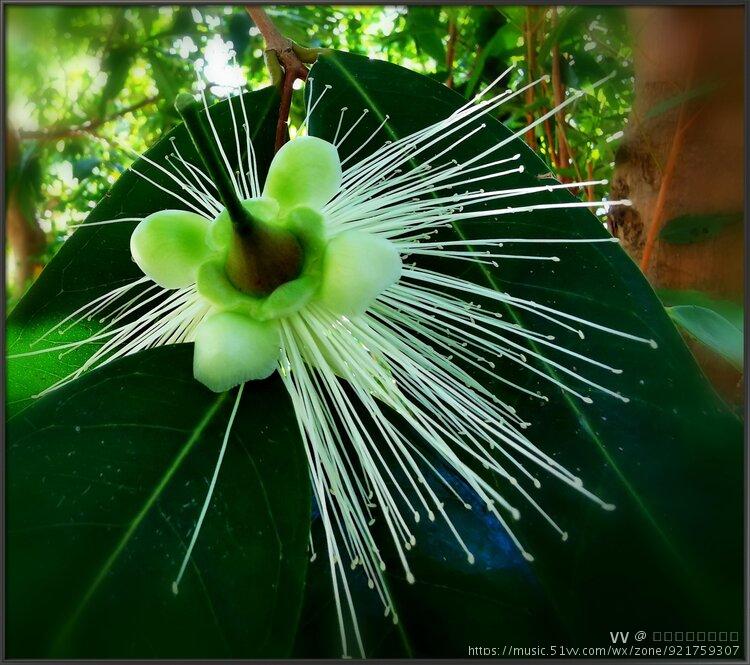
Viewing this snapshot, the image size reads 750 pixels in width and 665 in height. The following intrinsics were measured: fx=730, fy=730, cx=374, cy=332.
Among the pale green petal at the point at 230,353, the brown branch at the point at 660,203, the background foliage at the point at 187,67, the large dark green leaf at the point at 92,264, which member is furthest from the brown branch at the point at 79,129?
the brown branch at the point at 660,203

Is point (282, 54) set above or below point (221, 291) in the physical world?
above

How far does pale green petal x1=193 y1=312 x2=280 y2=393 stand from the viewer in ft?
1.45

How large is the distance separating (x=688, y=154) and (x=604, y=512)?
0.38m

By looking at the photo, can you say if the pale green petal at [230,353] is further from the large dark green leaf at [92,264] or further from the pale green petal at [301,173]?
the large dark green leaf at [92,264]

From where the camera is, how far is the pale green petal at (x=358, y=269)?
0.45m

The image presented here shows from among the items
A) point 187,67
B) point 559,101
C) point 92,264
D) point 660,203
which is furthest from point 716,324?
point 187,67

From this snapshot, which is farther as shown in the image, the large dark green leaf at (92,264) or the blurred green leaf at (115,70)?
the blurred green leaf at (115,70)

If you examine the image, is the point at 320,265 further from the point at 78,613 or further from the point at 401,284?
the point at 78,613

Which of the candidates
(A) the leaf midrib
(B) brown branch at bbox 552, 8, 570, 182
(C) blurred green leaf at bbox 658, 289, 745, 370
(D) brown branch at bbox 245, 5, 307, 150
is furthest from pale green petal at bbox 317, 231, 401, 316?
(B) brown branch at bbox 552, 8, 570, 182

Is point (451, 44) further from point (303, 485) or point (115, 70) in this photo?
point (303, 485)

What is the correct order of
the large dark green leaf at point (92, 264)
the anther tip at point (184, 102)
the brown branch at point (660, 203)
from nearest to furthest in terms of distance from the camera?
the anther tip at point (184, 102) < the large dark green leaf at point (92, 264) < the brown branch at point (660, 203)

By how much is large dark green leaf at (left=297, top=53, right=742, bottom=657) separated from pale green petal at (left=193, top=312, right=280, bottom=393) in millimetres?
184

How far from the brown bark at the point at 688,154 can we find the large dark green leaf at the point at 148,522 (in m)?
0.42

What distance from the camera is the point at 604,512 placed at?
514 mm
